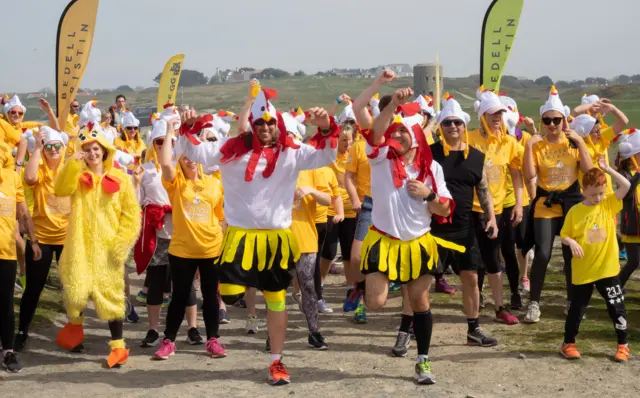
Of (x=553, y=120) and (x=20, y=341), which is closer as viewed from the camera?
(x=20, y=341)

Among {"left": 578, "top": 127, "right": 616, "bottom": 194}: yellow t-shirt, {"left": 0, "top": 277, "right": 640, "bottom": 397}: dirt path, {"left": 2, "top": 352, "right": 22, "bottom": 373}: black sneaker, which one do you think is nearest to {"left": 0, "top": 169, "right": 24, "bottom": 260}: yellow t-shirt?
{"left": 2, "top": 352, "right": 22, "bottom": 373}: black sneaker

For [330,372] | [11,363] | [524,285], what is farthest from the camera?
[524,285]

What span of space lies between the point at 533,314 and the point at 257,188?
3394 millimetres

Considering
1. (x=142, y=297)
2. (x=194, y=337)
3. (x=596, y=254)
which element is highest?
(x=596, y=254)

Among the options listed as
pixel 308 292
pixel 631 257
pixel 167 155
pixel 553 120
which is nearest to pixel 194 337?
pixel 308 292

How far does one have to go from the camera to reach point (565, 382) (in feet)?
21.4

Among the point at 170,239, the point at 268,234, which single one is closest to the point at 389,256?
the point at 268,234

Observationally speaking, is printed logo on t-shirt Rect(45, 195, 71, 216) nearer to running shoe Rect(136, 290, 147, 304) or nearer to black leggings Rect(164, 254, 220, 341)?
black leggings Rect(164, 254, 220, 341)

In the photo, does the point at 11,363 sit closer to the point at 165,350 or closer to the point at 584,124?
the point at 165,350

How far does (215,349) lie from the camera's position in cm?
753

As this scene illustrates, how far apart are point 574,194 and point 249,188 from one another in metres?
3.50

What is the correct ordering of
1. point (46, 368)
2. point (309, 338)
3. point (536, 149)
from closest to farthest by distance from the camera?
point (46, 368) < point (309, 338) < point (536, 149)

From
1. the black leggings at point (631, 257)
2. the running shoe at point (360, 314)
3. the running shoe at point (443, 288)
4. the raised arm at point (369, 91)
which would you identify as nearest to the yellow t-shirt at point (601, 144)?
the black leggings at point (631, 257)

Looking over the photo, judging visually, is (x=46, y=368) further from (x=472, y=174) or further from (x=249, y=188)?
(x=472, y=174)
